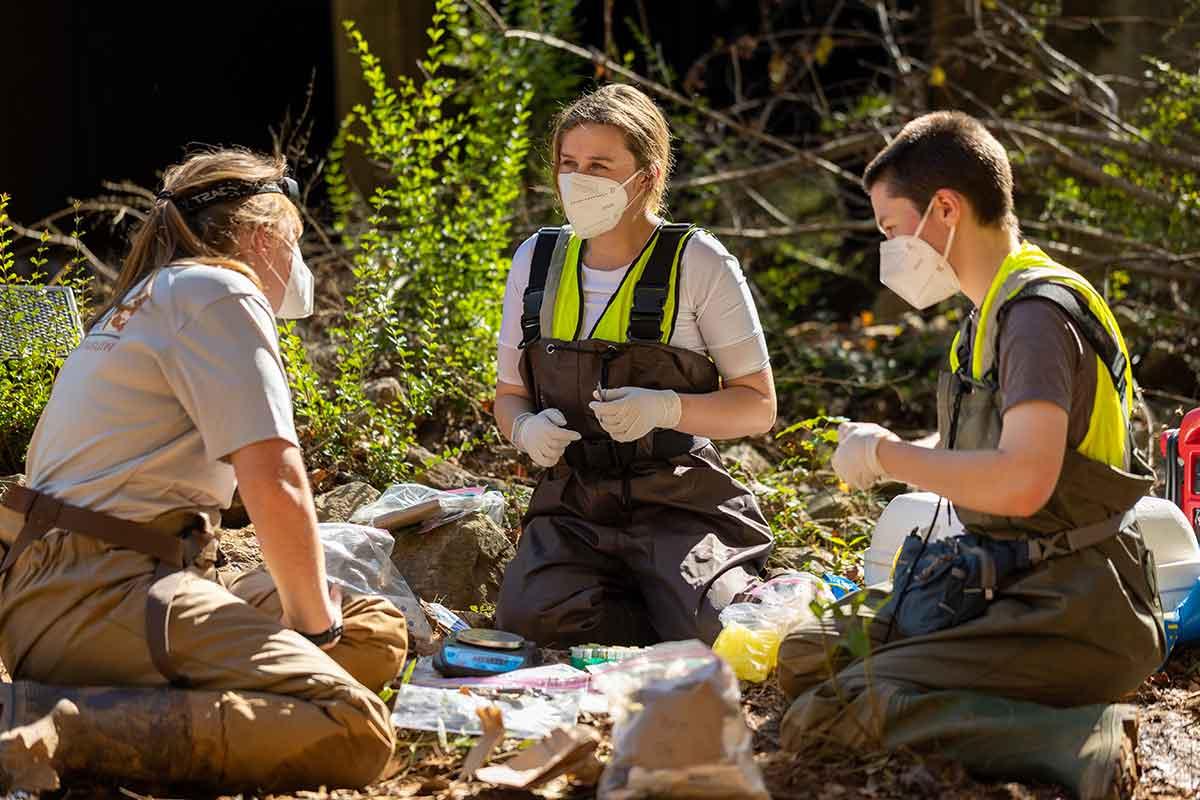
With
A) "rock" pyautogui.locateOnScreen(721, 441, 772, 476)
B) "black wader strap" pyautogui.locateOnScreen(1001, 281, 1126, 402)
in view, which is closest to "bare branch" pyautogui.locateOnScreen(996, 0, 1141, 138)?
"rock" pyautogui.locateOnScreen(721, 441, 772, 476)

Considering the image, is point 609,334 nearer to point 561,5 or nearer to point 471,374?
point 471,374

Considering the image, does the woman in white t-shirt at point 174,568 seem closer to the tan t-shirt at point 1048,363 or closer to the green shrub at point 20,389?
the tan t-shirt at point 1048,363

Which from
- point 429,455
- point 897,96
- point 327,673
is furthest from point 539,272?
point 897,96

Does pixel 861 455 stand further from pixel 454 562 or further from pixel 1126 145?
pixel 1126 145

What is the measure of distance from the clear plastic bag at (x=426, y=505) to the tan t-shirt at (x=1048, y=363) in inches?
77.0

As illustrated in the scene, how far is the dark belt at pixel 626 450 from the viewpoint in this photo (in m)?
3.63

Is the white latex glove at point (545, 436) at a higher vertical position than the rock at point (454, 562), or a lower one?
higher

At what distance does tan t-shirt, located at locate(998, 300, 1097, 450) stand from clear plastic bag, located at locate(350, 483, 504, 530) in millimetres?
1957

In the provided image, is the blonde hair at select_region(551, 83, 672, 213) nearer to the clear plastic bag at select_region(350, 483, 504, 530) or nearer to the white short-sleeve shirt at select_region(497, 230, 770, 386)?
the white short-sleeve shirt at select_region(497, 230, 770, 386)

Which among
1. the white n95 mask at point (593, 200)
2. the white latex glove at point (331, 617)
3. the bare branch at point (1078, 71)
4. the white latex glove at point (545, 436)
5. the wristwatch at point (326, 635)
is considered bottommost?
the wristwatch at point (326, 635)

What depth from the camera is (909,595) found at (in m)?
2.95

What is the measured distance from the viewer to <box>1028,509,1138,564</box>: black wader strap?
9.02ft

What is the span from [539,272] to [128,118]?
5.54 m

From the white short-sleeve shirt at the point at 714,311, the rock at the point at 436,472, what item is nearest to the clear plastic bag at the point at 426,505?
the rock at the point at 436,472
